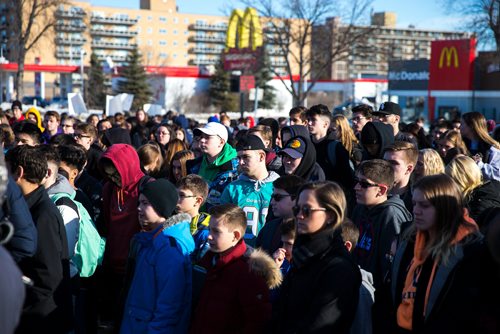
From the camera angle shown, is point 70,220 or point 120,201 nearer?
point 70,220

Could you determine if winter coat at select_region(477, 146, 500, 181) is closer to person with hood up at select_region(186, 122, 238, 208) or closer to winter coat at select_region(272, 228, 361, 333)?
person with hood up at select_region(186, 122, 238, 208)

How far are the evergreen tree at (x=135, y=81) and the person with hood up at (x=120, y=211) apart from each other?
5393 centimetres

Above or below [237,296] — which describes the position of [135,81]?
above

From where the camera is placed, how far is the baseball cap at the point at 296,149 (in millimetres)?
6312

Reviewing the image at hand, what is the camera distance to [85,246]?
17.7 ft

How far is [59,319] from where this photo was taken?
175 inches

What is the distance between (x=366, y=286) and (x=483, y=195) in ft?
6.70

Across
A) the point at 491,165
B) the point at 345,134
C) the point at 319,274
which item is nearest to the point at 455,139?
the point at 491,165

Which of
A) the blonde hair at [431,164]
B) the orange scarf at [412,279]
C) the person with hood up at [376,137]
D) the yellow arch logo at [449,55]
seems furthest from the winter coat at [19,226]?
the yellow arch logo at [449,55]

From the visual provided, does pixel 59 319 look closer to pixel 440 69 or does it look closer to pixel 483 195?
pixel 483 195

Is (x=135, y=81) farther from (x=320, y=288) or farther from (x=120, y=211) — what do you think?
(x=320, y=288)

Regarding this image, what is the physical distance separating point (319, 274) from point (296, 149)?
273cm

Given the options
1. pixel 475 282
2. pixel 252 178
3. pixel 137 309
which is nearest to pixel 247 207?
pixel 252 178

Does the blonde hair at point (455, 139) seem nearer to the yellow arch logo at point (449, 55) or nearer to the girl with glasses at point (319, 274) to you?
the girl with glasses at point (319, 274)
